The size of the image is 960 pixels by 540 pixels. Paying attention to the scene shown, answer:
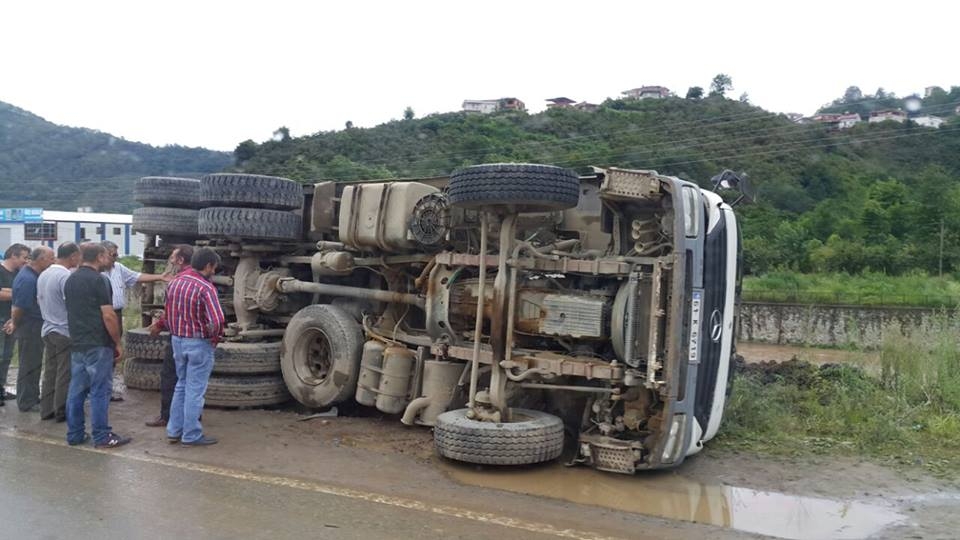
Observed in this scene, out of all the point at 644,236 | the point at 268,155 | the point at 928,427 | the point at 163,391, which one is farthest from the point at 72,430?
the point at 268,155

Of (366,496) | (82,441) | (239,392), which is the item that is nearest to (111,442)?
(82,441)

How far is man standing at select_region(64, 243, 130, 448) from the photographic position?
21.0ft

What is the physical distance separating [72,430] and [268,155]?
46.9 metres

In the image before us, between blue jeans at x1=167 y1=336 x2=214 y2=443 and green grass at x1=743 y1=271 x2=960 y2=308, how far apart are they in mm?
20153

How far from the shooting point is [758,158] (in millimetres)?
51438

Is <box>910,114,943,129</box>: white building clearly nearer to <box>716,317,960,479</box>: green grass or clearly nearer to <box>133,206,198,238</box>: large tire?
<box>716,317,960,479</box>: green grass

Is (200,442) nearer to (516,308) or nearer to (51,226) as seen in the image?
(516,308)

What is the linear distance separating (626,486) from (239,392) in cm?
415

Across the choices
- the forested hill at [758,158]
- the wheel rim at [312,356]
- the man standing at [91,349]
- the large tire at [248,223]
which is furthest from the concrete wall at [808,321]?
the man standing at [91,349]

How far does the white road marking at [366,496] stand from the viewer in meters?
4.50

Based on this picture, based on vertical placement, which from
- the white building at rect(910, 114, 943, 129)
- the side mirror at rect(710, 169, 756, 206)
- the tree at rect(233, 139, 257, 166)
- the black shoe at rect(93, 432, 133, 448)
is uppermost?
the white building at rect(910, 114, 943, 129)

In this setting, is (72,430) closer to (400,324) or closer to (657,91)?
(400,324)

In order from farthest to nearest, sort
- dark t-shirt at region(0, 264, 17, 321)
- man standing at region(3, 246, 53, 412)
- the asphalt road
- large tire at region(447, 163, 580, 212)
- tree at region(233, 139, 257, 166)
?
tree at region(233, 139, 257, 166) → dark t-shirt at region(0, 264, 17, 321) → man standing at region(3, 246, 53, 412) → large tire at region(447, 163, 580, 212) → the asphalt road

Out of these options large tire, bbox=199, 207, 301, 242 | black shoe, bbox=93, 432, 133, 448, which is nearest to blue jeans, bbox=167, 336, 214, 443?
black shoe, bbox=93, 432, 133, 448
